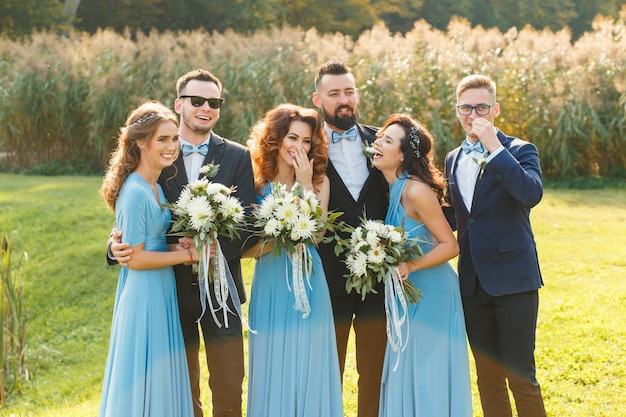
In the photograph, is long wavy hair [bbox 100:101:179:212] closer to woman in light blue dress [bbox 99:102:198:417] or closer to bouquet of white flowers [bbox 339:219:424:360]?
woman in light blue dress [bbox 99:102:198:417]

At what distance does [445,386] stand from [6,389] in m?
4.50

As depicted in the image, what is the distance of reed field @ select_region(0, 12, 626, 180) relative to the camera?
12594 mm

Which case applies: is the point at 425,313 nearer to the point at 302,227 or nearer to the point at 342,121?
the point at 302,227

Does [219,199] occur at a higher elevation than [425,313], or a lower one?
higher

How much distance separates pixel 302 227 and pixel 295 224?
0.13 feet

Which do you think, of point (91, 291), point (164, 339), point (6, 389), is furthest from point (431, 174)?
point (91, 291)

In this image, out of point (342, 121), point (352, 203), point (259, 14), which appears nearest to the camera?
point (352, 203)

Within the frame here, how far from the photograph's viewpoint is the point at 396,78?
41.8 ft

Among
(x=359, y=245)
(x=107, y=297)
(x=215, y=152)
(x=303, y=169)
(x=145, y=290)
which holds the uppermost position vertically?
(x=215, y=152)

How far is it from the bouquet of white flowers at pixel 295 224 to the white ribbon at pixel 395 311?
436 millimetres

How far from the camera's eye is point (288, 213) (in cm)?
380

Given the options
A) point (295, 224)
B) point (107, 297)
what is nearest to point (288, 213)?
point (295, 224)

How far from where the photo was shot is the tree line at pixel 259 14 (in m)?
24.5

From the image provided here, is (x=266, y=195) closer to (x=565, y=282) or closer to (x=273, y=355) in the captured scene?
(x=273, y=355)
